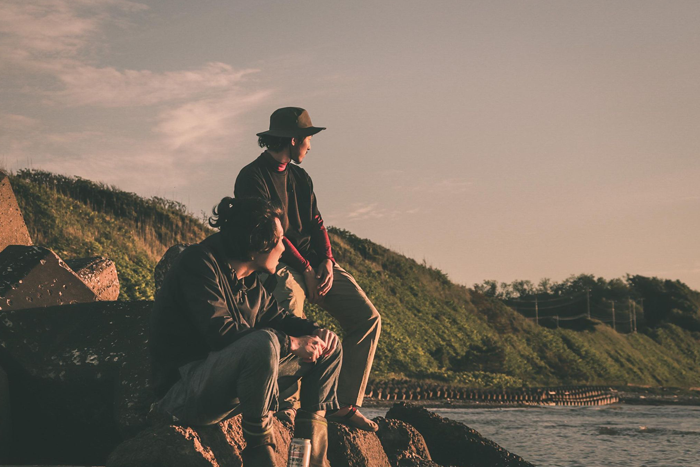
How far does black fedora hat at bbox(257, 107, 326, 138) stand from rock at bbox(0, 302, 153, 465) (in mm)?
1475

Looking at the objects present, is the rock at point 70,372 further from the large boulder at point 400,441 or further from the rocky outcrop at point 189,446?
the large boulder at point 400,441

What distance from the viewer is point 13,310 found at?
480 cm

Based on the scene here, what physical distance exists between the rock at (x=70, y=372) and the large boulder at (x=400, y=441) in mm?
2130

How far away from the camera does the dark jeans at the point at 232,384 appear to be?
3.19m

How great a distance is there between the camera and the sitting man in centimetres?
323

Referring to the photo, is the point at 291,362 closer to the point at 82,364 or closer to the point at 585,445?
the point at 82,364

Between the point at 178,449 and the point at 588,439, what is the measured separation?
827 cm

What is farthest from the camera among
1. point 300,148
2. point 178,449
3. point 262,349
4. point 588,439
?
point 588,439

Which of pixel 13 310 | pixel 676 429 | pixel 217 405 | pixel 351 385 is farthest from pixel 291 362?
pixel 676 429

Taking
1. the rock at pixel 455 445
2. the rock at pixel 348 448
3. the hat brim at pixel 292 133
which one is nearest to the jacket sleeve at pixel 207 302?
the rock at pixel 348 448

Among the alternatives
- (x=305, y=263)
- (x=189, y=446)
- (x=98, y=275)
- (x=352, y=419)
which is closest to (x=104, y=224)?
(x=98, y=275)

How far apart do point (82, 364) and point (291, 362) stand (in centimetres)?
168

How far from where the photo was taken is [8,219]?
6.16 metres

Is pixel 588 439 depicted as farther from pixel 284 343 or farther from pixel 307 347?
pixel 284 343
